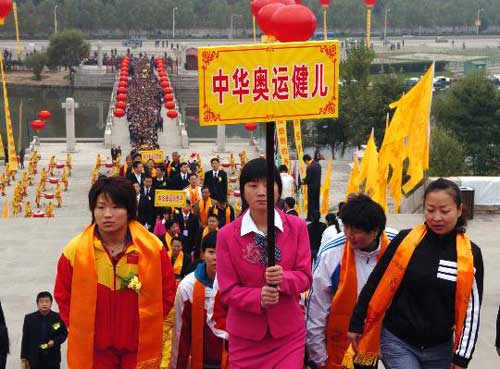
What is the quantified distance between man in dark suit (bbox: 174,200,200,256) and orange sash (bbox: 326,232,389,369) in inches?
173

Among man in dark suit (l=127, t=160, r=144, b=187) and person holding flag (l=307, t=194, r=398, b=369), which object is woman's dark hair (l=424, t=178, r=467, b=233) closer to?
person holding flag (l=307, t=194, r=398, b=369)

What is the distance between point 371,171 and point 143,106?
2381 cm

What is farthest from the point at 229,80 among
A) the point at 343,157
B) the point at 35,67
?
the point at 35,67

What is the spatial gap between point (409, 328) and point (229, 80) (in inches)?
48.5

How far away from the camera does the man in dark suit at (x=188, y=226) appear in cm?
849

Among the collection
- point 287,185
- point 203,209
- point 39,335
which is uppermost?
point 287,185

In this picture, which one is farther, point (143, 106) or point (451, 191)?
point (143, 106)

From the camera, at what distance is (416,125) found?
11.0 meters

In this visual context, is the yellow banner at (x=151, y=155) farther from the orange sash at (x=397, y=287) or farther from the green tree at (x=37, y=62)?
the green tree at (x=37, y=62)

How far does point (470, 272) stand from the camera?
135 inches

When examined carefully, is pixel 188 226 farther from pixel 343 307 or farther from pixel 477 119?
pixel 477 119

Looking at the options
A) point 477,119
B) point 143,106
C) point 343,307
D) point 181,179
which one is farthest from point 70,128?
point 343,307

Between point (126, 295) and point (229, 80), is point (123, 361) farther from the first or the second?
point (229, 80)

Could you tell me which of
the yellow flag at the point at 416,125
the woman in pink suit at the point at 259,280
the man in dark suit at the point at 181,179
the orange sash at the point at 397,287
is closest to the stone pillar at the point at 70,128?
the man in dark suit at the point at 181,179
